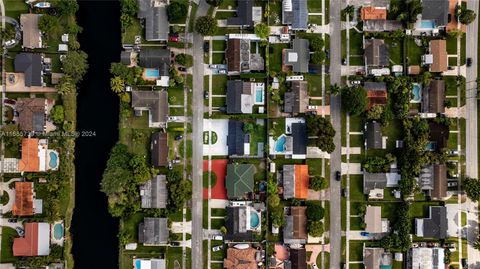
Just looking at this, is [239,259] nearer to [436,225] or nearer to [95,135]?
[95,135]

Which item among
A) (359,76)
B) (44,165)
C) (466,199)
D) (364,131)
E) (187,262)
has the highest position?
(359,76)

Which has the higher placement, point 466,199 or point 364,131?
point 364,131

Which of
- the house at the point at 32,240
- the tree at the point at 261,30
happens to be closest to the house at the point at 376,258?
the tree at the point at 261,30

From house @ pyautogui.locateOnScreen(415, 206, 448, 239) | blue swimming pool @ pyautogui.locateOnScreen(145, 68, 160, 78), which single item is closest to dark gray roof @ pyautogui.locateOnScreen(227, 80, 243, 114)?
blue swimming pool @ pyautogui.locateOnScreen(145, 68, 160, 78)

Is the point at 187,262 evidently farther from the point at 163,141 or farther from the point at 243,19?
the point at 243,19

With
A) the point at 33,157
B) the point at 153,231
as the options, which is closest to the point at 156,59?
the point at 33,157

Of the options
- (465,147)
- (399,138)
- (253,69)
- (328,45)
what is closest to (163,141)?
(253,69)
